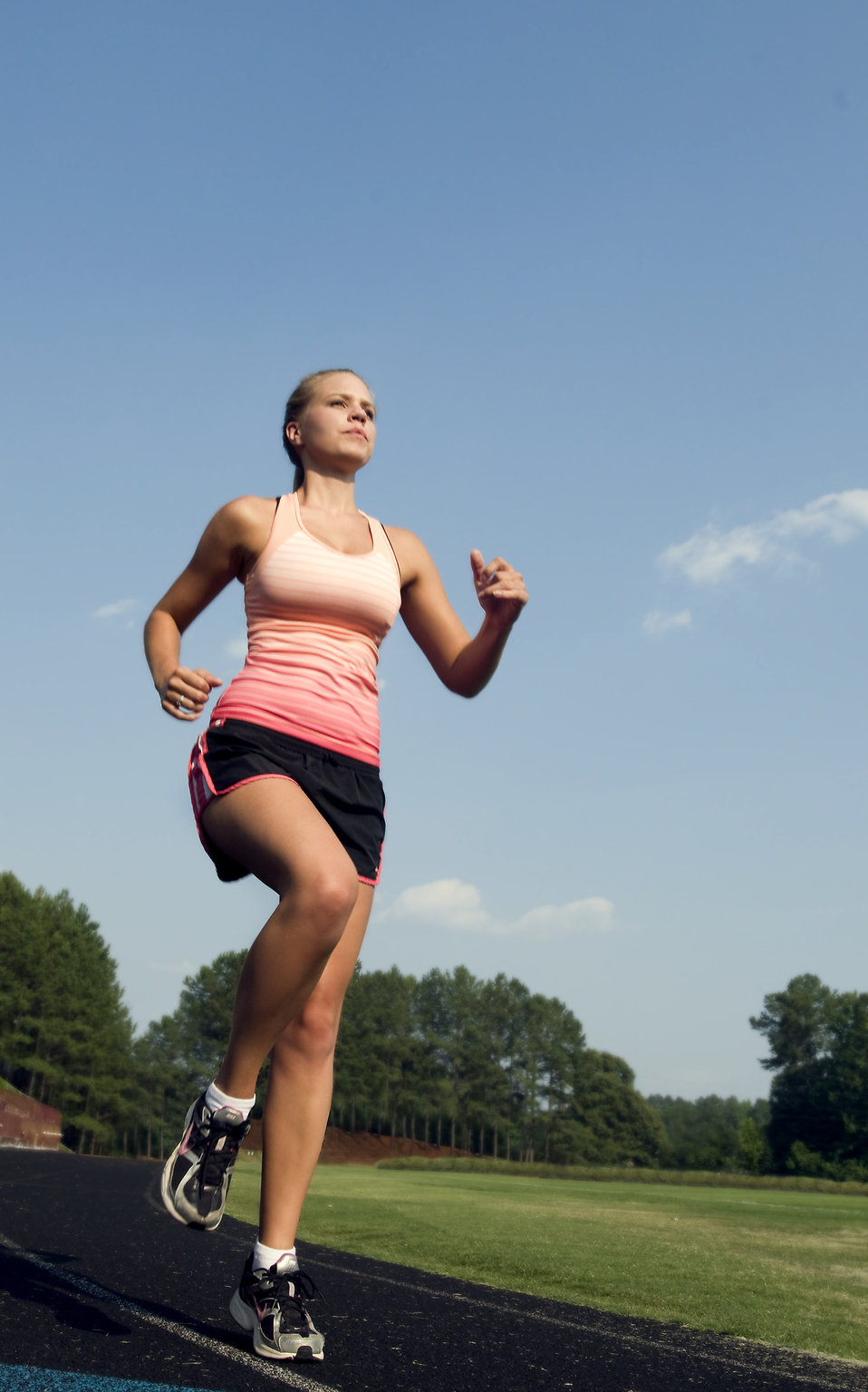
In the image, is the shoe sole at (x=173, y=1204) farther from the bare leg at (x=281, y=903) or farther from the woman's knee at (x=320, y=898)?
the woman's knee at (x=320, y=898)

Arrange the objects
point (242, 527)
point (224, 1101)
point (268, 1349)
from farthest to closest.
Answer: point (242, 527), point (224, 1101), point (268, 1349)

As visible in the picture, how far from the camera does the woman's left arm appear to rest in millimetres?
3355

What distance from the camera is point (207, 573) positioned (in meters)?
3.45

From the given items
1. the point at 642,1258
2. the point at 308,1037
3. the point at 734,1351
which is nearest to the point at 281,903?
the point at 308,1037

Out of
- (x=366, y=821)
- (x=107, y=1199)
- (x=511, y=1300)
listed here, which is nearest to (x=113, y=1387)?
(x=366, y=821)

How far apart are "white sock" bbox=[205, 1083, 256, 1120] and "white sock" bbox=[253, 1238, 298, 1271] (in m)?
0.33

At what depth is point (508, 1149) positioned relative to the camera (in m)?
102

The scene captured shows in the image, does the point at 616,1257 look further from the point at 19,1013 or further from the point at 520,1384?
the point at 19,1013

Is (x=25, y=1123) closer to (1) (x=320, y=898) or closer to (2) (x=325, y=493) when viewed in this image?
(2) (x=325, y=493)

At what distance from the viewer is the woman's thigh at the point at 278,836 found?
2.73 m

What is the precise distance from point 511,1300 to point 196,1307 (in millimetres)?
1636

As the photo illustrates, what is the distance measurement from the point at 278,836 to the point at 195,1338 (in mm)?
1424

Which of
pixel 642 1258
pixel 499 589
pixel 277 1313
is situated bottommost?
pixel 642 1258

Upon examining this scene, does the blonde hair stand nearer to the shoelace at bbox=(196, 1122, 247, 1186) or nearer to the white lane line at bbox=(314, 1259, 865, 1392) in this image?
the shoelace at bbox=(196, 1122, 247, 1186)
